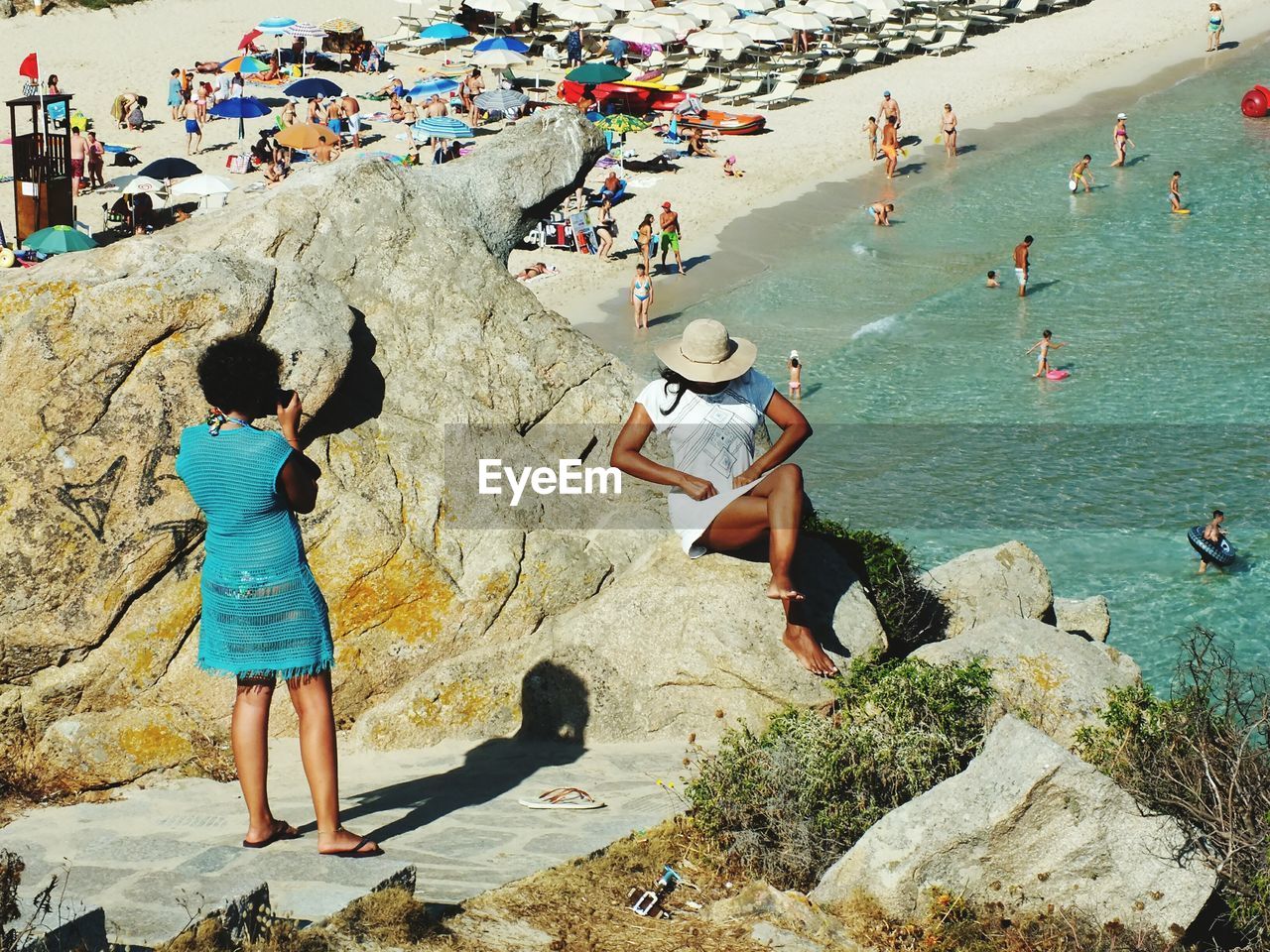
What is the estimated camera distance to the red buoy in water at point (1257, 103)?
4206cm

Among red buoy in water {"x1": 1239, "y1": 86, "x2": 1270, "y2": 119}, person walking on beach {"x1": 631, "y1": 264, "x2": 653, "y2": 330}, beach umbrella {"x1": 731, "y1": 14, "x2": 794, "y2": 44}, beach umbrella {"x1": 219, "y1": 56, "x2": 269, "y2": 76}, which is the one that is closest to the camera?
person walking on beach {"x1": 631, "y1": 264, "x2": 653, "y2": 330}

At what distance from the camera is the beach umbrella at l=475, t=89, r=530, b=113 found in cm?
3831

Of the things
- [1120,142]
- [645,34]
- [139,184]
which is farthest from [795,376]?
[645,34]

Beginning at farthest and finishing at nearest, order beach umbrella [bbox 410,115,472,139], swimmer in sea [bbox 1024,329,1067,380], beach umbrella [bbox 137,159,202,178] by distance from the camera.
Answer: beach umbrella [bbox 410,115,472,139]
beach umbrella [bbox 137,159,202,178]
swimmer in sea [bbox 1024,329,1067,380]

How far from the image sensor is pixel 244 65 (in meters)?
41.2

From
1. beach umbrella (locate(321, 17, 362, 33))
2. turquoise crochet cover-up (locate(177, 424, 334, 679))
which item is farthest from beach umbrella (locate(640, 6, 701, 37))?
turquoise crochet cover-up (locate(177, 424, 334, 679))

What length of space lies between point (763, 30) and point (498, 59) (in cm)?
799

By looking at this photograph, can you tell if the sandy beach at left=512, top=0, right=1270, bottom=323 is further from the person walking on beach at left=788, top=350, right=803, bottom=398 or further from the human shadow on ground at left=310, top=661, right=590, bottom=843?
the human shadow on ground at left=310, top=661, right=590, bottom=843

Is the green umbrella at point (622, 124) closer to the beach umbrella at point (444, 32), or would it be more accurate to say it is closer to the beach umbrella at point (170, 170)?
the beach umbrella at point (170, 170)

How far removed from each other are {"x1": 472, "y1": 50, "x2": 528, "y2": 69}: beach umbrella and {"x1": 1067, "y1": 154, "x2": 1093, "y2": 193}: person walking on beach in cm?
1575

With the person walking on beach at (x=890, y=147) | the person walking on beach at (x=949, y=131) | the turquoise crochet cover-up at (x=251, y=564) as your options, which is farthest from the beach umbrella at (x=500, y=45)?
the turquoise crochet cover-up at (x=251, y=564)

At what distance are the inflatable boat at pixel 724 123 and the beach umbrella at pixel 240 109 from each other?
34.4 feet

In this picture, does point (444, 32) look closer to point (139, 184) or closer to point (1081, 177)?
point (139, 184)

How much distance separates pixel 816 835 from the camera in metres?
6.67
